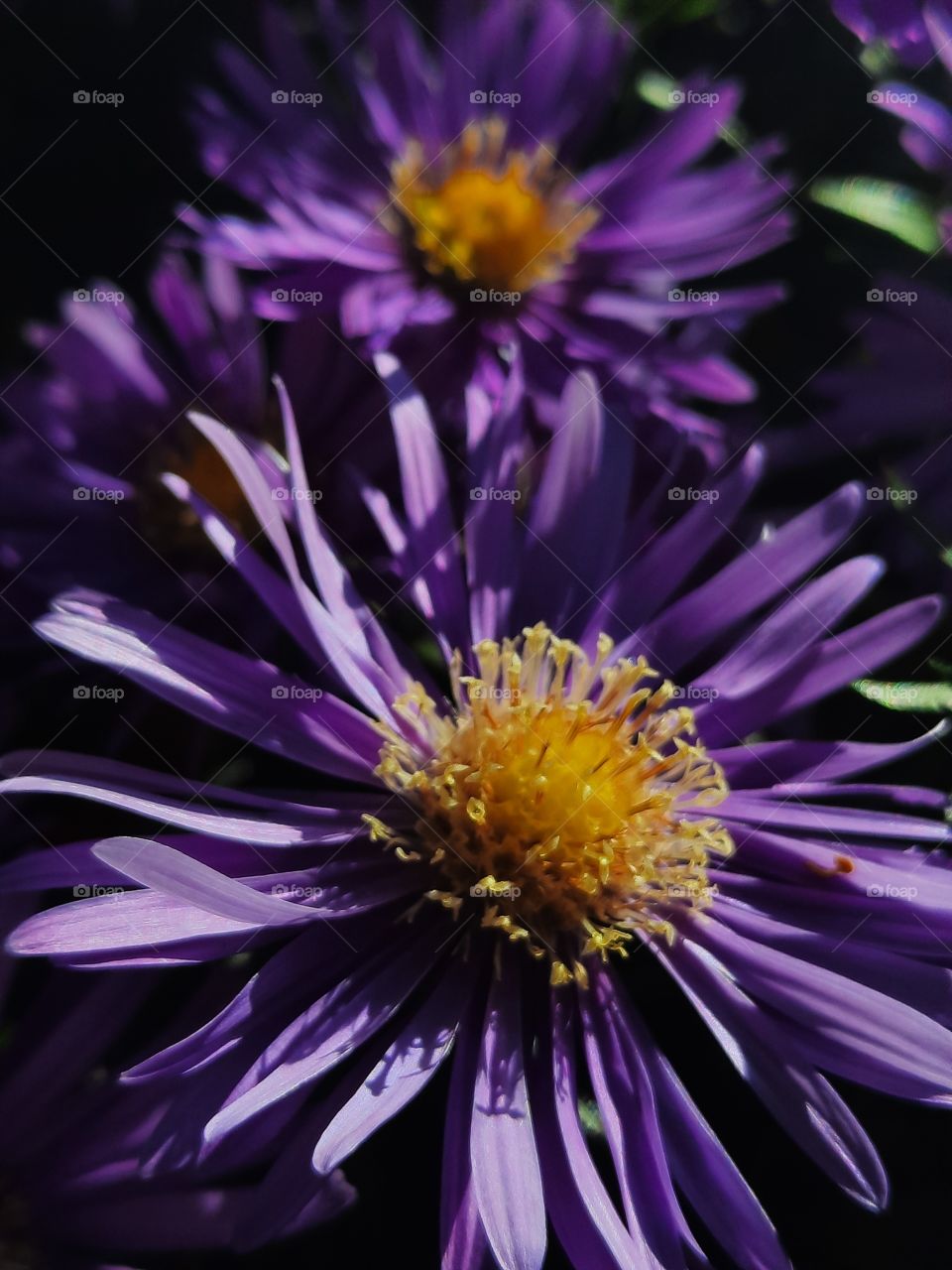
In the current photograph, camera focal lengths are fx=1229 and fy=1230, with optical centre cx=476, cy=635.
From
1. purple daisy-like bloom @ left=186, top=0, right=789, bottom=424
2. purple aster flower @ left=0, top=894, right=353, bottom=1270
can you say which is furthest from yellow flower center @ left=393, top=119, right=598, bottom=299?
purple aster flower @ left=0, top=894, right=353, bottom=1270

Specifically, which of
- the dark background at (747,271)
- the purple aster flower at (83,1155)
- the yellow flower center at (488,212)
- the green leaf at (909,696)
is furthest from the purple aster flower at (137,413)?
the green leaf at (909,696)

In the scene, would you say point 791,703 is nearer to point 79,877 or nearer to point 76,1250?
point 79,877

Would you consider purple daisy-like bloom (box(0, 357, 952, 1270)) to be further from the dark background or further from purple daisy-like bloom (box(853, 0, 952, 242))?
purple daisy-like bloom (box(853, 0, 952, 242))

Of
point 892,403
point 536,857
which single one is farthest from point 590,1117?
point 892,403

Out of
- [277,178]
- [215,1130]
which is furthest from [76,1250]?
[277,178]

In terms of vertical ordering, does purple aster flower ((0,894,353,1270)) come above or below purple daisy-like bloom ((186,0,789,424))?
below

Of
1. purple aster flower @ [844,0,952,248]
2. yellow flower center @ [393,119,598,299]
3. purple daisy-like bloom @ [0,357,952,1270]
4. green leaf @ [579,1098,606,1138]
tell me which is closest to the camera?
purple daisy-like bloom @ [0,357,952,1270]

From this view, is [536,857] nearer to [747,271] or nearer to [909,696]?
[909,696]
